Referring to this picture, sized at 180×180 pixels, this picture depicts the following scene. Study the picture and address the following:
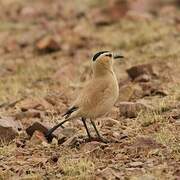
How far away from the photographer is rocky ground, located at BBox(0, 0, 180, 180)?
23.0 feet

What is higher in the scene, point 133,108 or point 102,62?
point 102,62

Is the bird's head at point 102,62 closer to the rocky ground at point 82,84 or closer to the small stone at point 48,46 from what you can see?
the rocky ground at point 82,84

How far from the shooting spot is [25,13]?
54.1ft

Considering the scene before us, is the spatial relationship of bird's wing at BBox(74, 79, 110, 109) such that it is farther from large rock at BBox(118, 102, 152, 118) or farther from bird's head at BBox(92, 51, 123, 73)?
large rock at BBox(118, 102, 152, 118)

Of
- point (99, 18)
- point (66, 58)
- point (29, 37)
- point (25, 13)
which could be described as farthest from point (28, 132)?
point (25, 13)

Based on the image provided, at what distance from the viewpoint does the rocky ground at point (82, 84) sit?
23.0 feet

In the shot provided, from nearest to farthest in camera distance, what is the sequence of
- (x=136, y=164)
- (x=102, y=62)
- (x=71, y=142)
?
(x=136, y=164) → (x=71, y=142) → (x=102, y=62)

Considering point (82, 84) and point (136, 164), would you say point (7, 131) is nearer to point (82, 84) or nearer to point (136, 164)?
→ point (136, 164)

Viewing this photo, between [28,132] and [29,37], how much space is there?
6.26 m

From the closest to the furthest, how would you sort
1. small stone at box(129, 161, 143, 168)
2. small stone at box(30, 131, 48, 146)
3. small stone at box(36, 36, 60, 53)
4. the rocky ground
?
small stone at box(129, 161, 143, 168)
the rocky ground
small stone at box(30, 131, 48, 146)
small stone at box(36, 36, 60, 53)

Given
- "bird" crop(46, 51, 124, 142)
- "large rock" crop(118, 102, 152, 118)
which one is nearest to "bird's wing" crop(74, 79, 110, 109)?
"bird" crop(46, 51, 124, 142)

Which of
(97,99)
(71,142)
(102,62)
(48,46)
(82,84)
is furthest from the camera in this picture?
(48,46)

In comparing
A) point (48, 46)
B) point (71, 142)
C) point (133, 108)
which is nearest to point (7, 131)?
point (71, 142)

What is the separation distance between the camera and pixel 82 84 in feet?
36.2
